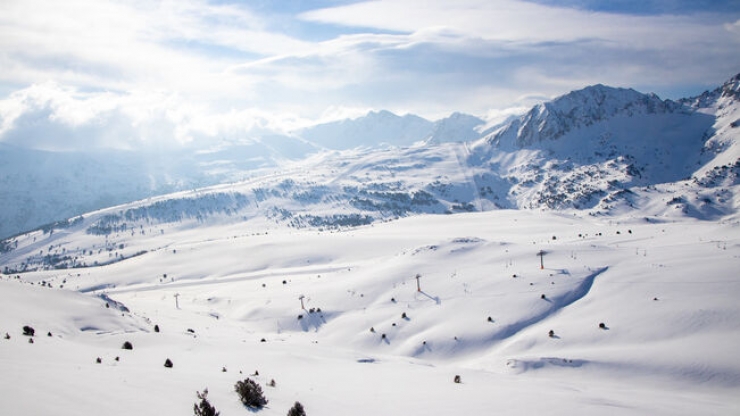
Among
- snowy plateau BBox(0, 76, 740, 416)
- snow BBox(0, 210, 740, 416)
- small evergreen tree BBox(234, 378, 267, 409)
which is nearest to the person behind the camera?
small evergreen tree BBox(234, 378, 267, 409)

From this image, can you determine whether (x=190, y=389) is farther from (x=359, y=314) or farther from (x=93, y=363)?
(x=359, y=314)

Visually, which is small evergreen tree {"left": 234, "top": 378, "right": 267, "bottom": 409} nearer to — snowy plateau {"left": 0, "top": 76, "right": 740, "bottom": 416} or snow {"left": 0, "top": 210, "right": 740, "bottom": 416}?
snowy plateau {"left": 0, "top": 76, "right": 740, "bottom": 416}

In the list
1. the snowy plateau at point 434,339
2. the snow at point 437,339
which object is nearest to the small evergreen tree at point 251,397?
the snowy plateau at point 434,339

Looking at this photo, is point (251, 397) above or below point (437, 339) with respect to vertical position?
above

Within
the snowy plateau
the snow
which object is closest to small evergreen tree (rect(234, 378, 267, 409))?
the snowy plateau

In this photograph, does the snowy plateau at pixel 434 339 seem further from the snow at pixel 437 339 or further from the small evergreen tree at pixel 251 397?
the small evergreen tree at pixel 251 397

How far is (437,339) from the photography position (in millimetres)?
53750

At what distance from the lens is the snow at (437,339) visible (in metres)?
20.3

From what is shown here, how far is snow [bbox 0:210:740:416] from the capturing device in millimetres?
20281

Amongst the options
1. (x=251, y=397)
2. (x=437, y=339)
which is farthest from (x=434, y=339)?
(x=251, y=397)

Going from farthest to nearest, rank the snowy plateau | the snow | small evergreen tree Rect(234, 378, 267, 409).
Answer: the snow, the snowy plateau, small evergreen tree Rect(234, 378, 267, 409)

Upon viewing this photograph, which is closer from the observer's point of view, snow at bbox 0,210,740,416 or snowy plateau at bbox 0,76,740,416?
snowy plateau at bbox 0,76,740,416

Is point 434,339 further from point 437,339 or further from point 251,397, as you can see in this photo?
point 251,397

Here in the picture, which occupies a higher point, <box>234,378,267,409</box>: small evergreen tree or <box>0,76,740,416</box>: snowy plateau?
<box>234,378,267,409</box>: small evergreen tree
